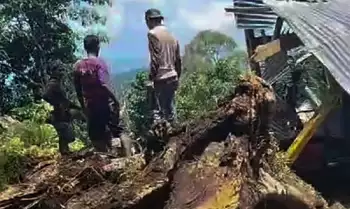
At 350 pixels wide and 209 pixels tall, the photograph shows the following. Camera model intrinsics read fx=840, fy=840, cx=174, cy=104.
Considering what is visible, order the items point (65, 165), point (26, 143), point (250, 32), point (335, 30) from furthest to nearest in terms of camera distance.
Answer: point (250, 32), point (335, 30), point (26, 143), point (65, 165)

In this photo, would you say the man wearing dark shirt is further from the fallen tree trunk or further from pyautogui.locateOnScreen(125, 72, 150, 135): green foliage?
pyautogui.locateOnScreen(125, 72, 150, 135): green foliage

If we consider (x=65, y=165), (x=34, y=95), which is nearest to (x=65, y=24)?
(x=34, y=95)

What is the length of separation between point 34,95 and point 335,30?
9023 millimetres

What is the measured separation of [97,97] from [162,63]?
90 centimetres

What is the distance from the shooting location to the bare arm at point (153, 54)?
9.38 m

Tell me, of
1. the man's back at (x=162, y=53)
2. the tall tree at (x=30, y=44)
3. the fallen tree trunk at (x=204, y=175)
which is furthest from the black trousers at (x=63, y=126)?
the tall tree at (x=30, y=44)

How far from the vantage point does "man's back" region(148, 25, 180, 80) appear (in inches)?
368

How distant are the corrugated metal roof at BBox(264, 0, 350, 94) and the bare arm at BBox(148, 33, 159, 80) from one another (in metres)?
2.31

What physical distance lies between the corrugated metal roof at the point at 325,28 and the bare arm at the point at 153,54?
2.31m

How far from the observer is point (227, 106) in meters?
6.70

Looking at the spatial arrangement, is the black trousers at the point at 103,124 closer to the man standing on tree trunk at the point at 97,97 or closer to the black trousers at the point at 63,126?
the man standing on tree trunk at the point at 97,97

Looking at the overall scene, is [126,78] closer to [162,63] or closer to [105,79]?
[162,63]

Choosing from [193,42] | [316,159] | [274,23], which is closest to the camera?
[316,159]

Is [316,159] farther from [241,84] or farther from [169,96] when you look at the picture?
[241,84]
